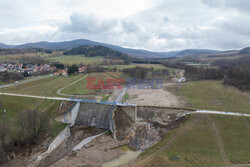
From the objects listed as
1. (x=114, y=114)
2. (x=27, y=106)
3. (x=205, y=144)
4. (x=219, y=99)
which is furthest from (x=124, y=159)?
(x=219, y=99)

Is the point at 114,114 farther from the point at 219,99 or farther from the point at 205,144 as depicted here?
the point at 219,99

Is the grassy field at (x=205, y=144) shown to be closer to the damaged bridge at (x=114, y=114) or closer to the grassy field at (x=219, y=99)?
the damaged bridge at (x=114, y=114)

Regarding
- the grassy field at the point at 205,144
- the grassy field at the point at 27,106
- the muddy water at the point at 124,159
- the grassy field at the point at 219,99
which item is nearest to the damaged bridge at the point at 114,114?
the grassy field at the point at 27,106

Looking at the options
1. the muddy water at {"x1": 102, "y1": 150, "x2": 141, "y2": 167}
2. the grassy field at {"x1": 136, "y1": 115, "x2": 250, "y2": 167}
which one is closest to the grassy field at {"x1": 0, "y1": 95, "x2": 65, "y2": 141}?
the muddy water at {"x1": 102, "y1": 150, "x2": 141, "y2": 167}

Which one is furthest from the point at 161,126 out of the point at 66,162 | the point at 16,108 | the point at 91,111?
the point at 16,108

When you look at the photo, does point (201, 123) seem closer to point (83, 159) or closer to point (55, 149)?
point (83, 159)

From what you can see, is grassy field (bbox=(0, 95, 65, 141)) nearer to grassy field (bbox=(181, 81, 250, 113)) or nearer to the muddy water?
the muddy water
